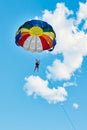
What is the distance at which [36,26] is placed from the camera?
31609 millimetres

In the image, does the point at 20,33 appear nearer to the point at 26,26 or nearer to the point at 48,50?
the point at 26,26

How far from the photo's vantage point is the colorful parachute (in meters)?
31.8

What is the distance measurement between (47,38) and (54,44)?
0.86m

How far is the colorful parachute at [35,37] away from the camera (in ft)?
104

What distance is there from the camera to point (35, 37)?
32.6m

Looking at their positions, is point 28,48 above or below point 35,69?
above

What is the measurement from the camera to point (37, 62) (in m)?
31.9

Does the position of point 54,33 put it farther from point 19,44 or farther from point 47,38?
point 19,44

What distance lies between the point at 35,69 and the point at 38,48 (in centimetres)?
218

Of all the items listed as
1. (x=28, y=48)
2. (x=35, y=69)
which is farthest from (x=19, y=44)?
(x=35, y=69)

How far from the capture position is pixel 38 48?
32.3m

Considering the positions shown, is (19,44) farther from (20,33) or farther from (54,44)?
(54,44)

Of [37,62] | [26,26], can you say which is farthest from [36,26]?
[37,62]

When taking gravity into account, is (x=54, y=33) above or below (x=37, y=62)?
above
